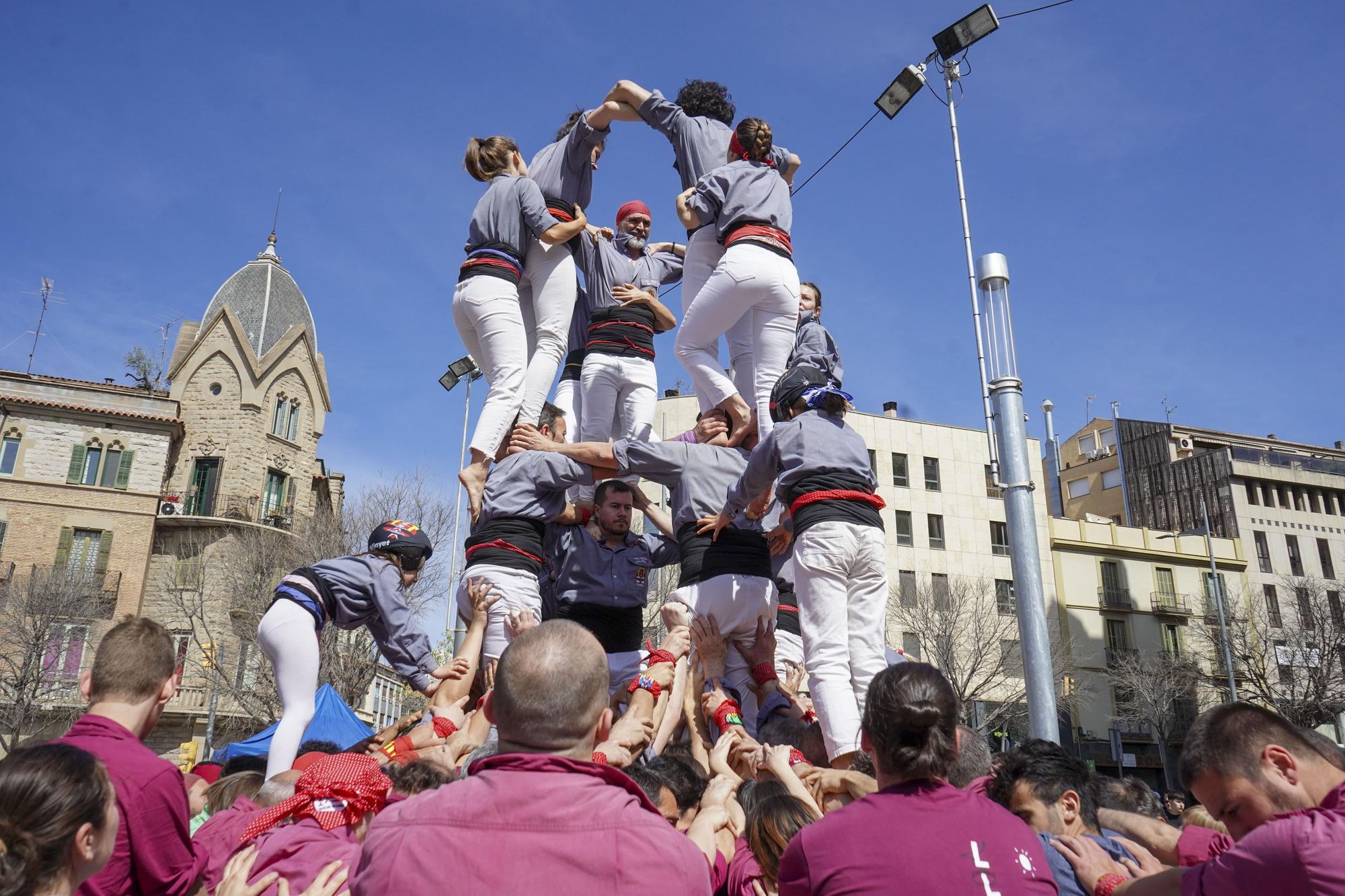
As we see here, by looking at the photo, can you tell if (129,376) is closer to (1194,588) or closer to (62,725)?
(62,725)

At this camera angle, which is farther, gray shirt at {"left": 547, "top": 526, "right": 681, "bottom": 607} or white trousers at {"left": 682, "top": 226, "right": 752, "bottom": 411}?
white trousers at {"left": 682, "top": 226, "right": 752, "bottom": 411}

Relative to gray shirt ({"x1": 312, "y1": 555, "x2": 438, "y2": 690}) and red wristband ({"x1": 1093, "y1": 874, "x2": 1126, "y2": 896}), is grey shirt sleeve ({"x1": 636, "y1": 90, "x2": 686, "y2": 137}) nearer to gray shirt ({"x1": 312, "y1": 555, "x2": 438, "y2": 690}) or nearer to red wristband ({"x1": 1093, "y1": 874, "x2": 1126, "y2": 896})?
gray shirt ({"x1": 312, "y1": 555, "x2": 438, "y2": 690})

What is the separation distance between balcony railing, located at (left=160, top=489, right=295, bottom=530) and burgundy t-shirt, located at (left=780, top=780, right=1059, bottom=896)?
44236mm

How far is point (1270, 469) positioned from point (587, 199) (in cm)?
6051

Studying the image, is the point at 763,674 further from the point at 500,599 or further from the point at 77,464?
the point at 77,464

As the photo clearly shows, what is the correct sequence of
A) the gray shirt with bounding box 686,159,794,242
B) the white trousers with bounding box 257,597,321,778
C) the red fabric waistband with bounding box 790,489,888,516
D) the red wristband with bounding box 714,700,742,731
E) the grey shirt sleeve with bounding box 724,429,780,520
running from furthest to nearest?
the gray shirt with bounding box 686,159,794,242, the grey shirt sleeve with bounding box 724,429,780,520, the white trousers with bounding box 257,597,321,778, the red fabric waistband with bounding box 790,489,888,516, the red wristband with bounding box 714,700,742,731

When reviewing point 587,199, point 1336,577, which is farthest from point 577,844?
point 1336,577

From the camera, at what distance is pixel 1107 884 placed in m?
3.29

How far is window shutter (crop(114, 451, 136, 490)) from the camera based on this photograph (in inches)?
1738

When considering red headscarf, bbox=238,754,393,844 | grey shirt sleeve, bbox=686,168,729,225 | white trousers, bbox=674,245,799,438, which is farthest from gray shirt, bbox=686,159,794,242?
red headscarf, bbox=238,754,393,844

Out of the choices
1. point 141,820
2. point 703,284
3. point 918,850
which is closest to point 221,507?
point 703,284

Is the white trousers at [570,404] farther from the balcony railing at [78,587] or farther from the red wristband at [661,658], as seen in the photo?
the balcony railing at [78,587]

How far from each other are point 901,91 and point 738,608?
35.9 feet

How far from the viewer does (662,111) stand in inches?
361
